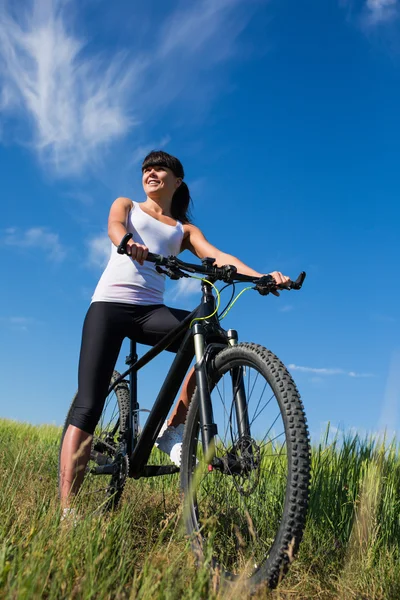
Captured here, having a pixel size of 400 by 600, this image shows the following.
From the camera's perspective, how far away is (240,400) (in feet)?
10.5

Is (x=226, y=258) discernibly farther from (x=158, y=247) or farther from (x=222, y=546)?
(x=222, y=546)

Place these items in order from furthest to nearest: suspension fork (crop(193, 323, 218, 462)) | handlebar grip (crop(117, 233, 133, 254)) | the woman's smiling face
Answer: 1. the woman's smiling face
2. handlebar grip (crop(117, 233, 133, 254))
3. suspension fork (crop(193, 323, 218, 462))

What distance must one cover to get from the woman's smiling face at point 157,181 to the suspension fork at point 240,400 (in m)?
1.57

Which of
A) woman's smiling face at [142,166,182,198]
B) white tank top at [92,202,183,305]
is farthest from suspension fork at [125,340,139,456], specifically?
woman's smiling face at [142,166,182,198]

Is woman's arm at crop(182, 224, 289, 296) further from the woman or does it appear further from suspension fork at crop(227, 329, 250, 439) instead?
suspension fork at crop(227, 329, 250, 439)

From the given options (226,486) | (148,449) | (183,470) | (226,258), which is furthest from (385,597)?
(226,258)

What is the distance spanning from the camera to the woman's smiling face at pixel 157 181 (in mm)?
4438

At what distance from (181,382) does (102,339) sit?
0.65 m

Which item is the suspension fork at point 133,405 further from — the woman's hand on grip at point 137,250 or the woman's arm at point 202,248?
the woman's hand on grip at point 137,250

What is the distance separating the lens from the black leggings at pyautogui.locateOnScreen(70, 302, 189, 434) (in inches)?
159

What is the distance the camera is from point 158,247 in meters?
4.27

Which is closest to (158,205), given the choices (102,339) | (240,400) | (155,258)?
(102,339)

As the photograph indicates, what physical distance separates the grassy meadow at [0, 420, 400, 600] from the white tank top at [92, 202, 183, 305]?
1.33m

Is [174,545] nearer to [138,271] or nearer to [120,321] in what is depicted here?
[120,321]
